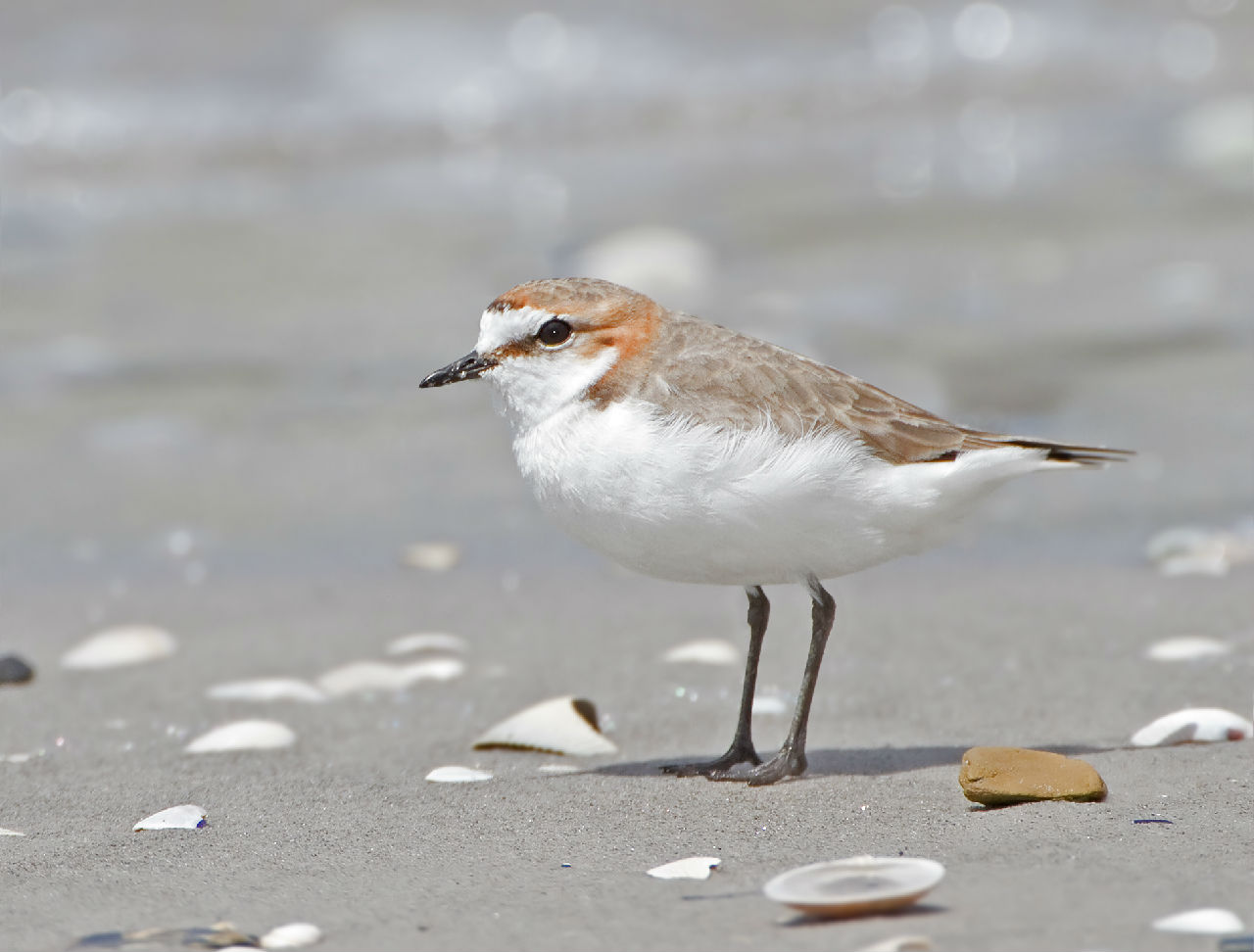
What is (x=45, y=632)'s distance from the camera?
531 centimetres

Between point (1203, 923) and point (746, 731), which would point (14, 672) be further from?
point (1203, 923)

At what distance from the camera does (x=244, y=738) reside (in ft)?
13.9

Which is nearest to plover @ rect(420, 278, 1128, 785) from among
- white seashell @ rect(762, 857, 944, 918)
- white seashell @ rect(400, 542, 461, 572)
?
white seashell @ rect(762, 857, 944, 918)

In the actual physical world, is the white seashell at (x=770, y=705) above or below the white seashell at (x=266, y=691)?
below

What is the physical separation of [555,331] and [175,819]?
144 centimetres

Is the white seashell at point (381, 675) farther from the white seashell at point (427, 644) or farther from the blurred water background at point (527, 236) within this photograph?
the blurred water background at point (527, 236)

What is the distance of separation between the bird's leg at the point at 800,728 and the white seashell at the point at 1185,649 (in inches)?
49.2

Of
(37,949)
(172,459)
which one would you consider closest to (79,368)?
(172,459)

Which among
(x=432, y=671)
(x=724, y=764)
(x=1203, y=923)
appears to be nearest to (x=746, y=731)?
(x=724, y=764)

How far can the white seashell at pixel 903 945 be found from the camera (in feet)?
8.23

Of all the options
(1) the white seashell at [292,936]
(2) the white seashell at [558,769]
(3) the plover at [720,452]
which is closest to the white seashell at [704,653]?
(3) the plover at [720,452]

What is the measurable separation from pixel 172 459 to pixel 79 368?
1.34 m

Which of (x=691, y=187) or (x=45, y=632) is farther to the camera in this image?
(x=691, y=187)

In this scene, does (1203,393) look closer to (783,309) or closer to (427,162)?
(783,309)
